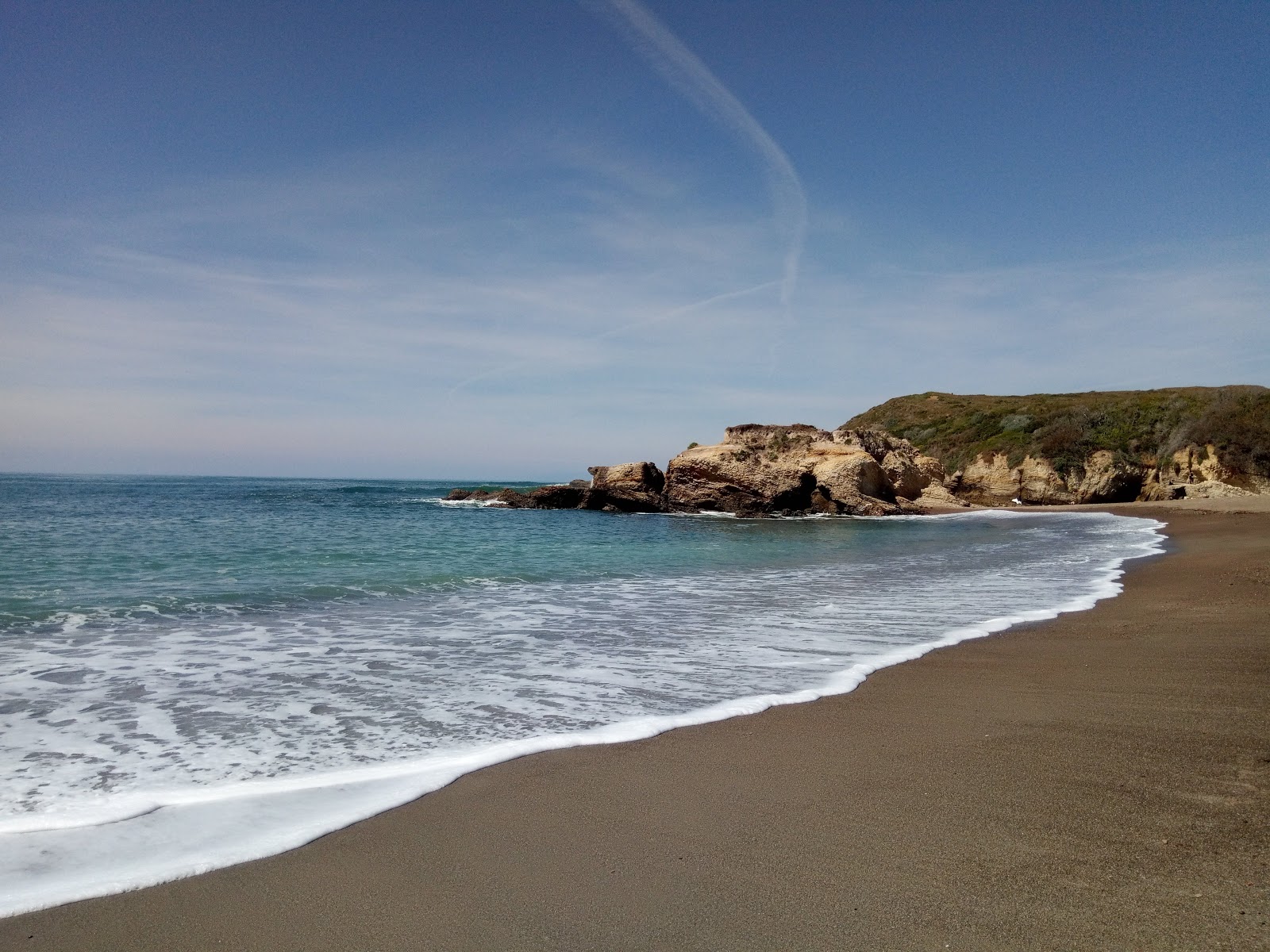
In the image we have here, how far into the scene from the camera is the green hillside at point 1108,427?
1598 inches

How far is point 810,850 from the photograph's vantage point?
9.60ft

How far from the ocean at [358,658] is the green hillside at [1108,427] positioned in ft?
102

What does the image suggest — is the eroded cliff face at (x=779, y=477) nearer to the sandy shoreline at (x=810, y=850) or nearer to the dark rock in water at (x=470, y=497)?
the dark rock in water at (x=470, y=497)

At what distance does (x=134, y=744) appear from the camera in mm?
4449

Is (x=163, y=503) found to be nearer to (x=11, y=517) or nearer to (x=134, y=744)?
(x=11, y=517)

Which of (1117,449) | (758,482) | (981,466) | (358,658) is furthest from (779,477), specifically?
(358,658)

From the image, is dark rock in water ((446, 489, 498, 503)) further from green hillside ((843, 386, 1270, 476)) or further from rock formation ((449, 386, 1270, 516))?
green hillside ((843, 386, 1270, 476))

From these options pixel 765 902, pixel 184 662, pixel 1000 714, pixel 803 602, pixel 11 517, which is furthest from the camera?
pixel 11 517

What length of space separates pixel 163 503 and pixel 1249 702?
147 ft

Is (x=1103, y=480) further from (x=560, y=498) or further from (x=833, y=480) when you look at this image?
(x=560, y=498)

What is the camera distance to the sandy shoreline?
241 cm

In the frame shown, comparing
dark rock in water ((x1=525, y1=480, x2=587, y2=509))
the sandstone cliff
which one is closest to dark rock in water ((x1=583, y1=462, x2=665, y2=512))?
dark rock in water ((x1=525, y1=480, x2=587, y2=509))

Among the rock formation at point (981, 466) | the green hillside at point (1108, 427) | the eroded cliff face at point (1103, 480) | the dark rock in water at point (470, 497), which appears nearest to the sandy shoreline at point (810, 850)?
Answer: the rock formation at point (981, 466)

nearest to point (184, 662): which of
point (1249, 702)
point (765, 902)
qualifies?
point (765, 902)
